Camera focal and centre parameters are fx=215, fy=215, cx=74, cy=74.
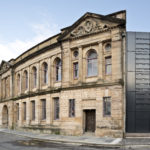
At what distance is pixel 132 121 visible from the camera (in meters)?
17.5

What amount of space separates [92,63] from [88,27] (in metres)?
3.27

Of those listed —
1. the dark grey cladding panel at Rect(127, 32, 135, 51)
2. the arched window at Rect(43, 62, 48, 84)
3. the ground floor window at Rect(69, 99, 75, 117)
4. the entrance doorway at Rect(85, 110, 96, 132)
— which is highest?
the dark grey cladding panel at Rect(127, 32, 135, 51)

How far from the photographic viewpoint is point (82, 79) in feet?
64.5

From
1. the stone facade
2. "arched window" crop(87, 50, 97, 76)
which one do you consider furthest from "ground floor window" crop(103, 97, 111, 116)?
"arched window" crop(87, 50, 97, 76)

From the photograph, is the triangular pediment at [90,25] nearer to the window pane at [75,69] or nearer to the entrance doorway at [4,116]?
the window pane at [75,69]

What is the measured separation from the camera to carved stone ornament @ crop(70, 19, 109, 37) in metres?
18.6

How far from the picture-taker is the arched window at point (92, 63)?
64.0 ft

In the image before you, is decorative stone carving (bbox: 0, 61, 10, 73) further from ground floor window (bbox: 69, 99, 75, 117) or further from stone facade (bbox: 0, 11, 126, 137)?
ground floor window (bbox: 69, 99, 75, 117)

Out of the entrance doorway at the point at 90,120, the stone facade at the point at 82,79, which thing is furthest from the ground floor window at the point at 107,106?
the entrance doorway at the point at 90,120

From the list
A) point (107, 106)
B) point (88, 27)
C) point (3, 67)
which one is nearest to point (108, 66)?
point (107, 106)

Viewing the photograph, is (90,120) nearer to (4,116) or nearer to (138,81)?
(138,81)

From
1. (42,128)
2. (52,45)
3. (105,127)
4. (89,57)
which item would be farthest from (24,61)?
(105,127)

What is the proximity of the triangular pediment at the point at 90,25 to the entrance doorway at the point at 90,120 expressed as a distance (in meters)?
7.13

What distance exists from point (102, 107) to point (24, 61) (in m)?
15.0
